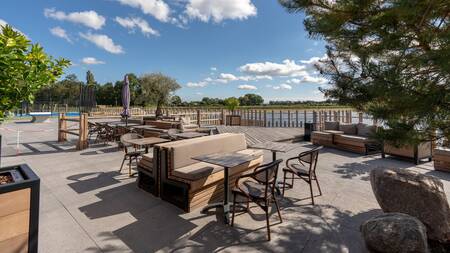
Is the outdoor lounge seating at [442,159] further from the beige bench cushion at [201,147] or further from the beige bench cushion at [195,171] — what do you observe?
the beige bench cushion at [195,171]

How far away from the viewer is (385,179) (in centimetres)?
261

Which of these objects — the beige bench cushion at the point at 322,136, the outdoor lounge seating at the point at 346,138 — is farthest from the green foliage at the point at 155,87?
the outdoor lounge seating at the point at 346,138

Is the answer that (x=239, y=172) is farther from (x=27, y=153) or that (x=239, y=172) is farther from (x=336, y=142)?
(x=27, y=153)

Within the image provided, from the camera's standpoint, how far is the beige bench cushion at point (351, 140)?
6.66m

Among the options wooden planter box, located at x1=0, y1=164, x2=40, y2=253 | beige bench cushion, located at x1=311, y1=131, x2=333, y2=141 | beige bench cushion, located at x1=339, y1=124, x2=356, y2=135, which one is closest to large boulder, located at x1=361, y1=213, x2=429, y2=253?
wooden planter box, located at x1=0, y1=164, x2=40, y2=253

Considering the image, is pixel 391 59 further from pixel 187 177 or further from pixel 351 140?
pixel 351 140

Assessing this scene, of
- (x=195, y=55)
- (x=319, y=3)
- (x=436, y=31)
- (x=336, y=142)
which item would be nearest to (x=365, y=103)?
(x=436, y=31)

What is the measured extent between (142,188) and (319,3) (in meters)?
3.68

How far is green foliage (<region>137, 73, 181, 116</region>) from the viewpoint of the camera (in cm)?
A: 2825

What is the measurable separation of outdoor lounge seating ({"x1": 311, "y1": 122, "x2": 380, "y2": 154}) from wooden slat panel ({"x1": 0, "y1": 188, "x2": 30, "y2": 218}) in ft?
24.0

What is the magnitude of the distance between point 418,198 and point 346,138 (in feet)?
16.6

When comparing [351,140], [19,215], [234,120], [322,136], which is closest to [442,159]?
[351,140]

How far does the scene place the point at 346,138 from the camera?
710cm

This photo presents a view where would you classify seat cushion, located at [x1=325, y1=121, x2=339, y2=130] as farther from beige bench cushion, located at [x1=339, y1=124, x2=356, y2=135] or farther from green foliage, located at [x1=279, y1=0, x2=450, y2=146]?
green foliage, located at [x1=279, y1=0, x2=450, y2=146]
